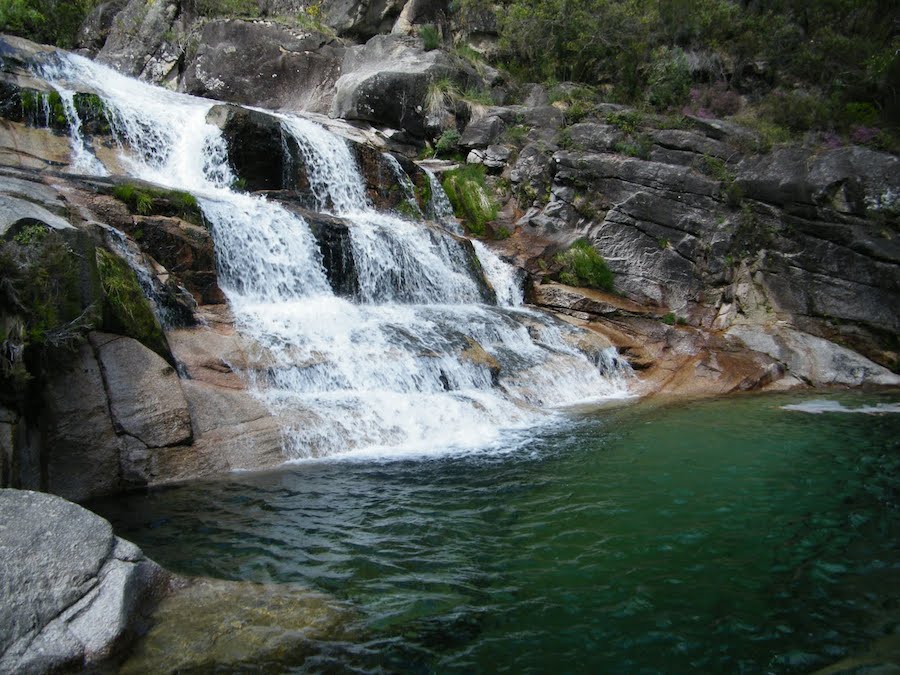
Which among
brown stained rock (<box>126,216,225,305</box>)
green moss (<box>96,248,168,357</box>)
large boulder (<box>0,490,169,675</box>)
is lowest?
large boulder (<box>0,490,169,675</box>)

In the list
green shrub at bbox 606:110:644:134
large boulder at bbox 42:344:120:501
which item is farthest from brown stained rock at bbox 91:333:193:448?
green shrub at bbox 606:110:644:134

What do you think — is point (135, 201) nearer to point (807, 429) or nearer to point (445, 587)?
point (445, 587)

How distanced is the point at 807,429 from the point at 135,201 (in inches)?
468

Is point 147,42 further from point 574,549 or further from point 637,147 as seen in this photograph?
point 574,549

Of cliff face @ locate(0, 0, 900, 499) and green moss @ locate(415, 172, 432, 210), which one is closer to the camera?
cliff face @ locate(0, 0, 900, 499)

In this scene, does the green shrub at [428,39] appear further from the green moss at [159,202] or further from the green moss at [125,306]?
the green moss at [125,306]

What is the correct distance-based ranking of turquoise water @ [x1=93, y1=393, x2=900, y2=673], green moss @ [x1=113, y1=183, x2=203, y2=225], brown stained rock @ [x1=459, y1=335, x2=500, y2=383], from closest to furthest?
turquoise water @ [x1=93, y1=393, x2=900, y2=673], green moss @ [x1=113, y1=183, x2=203, y2=225], brown stained rock @ [x1=459, y1=335, x2=500, y2=383]

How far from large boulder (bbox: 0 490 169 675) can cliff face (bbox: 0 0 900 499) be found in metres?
1.88

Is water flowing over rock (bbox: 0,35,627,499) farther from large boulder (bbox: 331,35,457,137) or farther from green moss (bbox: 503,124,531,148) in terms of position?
large boulder (bbox: 331,35,457,137)

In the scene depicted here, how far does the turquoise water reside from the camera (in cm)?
368

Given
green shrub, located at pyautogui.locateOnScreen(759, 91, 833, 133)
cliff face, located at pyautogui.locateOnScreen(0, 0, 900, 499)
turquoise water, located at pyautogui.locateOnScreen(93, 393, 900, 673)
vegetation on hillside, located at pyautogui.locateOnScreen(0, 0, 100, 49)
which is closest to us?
turquoise water, located at pyautogui.locateOnScreen(93, 393, 900, 673)

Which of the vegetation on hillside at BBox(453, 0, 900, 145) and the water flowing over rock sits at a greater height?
the vegetation on hillside at BBox(453, 0, 900, 145)

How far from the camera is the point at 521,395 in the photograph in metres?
10.8

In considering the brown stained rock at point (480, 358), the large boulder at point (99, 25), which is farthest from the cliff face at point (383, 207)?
the brown stained rock at point (480, 358)
